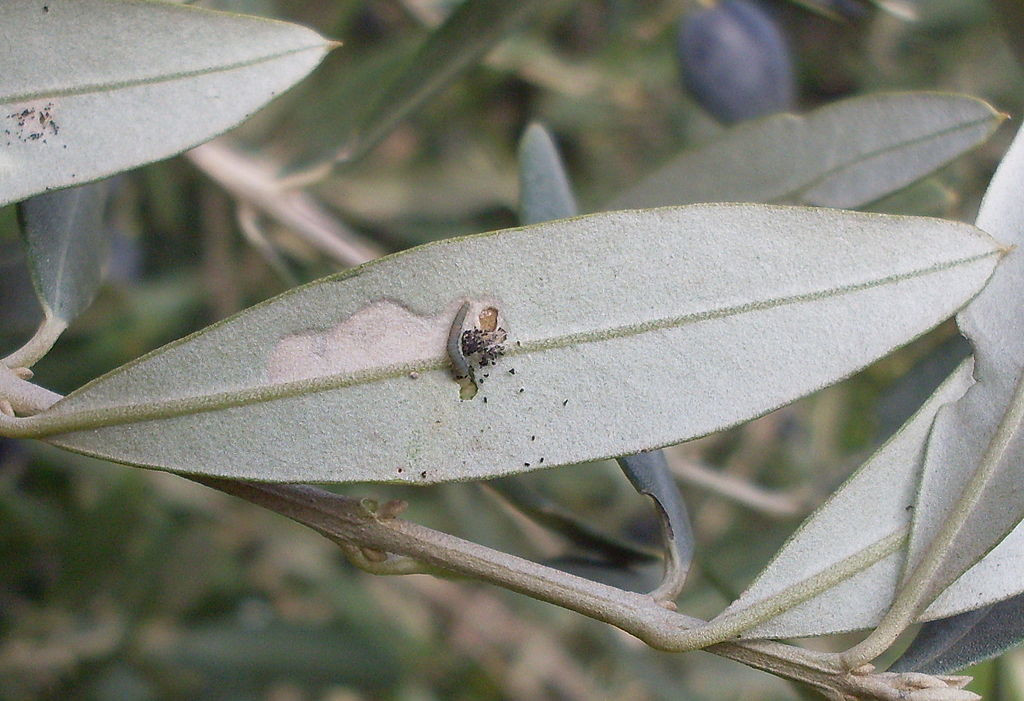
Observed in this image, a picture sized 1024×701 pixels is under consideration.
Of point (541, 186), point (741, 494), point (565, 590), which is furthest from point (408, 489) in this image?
point (565, 590)

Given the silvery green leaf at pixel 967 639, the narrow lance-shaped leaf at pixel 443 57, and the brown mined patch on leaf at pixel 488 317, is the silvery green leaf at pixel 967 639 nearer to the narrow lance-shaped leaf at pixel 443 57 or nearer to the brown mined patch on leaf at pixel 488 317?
the brown mined patch on leaf at pixel 488 317

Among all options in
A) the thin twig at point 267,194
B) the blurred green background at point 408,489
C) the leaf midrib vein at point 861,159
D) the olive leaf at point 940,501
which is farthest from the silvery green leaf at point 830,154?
the thin twig at point 267,194

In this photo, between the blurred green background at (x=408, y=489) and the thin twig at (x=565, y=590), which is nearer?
the thin twig at (x=565, y=590)

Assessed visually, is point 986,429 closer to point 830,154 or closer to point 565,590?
point 565,590

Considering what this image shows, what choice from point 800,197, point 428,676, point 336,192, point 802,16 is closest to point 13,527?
point 336,192

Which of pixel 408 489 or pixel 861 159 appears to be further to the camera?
pixel 408 489
